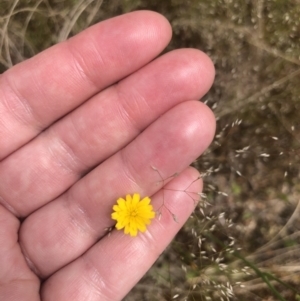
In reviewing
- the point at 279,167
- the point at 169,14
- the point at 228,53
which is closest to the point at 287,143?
the point at 279,167

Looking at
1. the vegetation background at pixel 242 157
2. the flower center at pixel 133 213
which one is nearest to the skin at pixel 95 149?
the flower center at pixel 133 213

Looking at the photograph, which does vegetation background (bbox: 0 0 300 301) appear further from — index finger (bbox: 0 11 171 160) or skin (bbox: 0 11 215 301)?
index finger (bbox: 0 11 171 160)

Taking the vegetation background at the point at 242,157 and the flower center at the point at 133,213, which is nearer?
the flower center at the point at 133,213

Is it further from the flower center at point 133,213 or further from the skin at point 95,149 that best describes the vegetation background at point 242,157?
the flower center at point 133,213

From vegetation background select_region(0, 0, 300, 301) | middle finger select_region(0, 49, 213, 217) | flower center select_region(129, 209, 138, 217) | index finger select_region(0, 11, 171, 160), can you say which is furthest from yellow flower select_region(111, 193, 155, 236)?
index finger select_region(0, 11, 171, 160)

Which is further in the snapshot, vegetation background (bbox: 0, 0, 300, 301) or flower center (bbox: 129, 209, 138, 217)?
vegetation background (bbox: 0, 0, 300, 301)

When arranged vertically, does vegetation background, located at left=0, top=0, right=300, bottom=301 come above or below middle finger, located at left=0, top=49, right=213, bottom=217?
below
